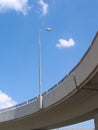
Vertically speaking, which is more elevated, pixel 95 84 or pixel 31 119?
pixel 31 119

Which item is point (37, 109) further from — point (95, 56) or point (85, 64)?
point (95, 56)

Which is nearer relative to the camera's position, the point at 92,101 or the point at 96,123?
the point at 92,101

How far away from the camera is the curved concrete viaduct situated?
19141 millimetres

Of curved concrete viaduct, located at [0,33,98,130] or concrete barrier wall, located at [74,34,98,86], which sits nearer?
concrete barrier wall, located at [74,34,98,86]

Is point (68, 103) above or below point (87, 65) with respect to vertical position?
above

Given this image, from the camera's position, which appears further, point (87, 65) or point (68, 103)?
point (68, 103)

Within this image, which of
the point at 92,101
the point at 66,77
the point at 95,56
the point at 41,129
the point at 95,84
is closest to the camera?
the point at 95,56

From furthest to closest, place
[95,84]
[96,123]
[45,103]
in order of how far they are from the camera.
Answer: [96,123]
[45,103]
[95,84]

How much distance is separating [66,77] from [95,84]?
9.29 feet

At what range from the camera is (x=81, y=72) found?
2008 cm

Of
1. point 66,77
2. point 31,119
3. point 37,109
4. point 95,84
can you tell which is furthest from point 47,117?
point 95,84

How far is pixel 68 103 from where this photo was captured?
85.8 feet

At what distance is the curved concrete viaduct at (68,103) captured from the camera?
1914cm

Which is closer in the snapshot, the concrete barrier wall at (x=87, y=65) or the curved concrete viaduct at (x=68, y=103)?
the concrete barrier wall at (x=87, y=65)
